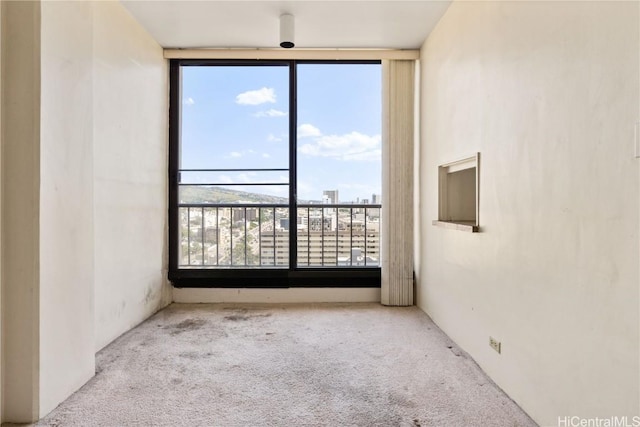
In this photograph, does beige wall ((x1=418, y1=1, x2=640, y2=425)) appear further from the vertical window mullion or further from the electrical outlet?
the vertical window mullion

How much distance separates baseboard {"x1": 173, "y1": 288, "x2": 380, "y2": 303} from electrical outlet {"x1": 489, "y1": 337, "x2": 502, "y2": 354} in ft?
5.41

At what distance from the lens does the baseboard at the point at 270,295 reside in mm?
3604

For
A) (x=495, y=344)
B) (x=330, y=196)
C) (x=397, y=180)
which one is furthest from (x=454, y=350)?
(x=330, y=196)

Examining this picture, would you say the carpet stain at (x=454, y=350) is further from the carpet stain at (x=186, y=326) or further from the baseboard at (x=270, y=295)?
the carpet stain at (x=186, y=326)

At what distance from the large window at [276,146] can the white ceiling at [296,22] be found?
1.15 ft

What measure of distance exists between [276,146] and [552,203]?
269 cm

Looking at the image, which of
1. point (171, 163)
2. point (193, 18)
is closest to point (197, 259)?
point (171, 163)

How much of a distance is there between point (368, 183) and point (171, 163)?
2.10 m

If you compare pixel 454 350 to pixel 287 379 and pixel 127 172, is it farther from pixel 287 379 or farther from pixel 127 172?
pixel 127 172

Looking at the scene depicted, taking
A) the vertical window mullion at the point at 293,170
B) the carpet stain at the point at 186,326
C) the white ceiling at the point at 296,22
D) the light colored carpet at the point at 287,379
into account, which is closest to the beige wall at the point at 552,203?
the light colored carpet at the point at 287,379

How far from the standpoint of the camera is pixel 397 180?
3.49 meters

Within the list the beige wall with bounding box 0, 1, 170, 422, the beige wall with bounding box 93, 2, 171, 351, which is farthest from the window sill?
the beige wall with bounding box 93, 2, 171, 351

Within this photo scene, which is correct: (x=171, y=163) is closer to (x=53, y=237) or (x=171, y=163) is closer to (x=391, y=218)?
(x=53, y=237)

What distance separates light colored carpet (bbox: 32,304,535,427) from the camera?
1.66 m
